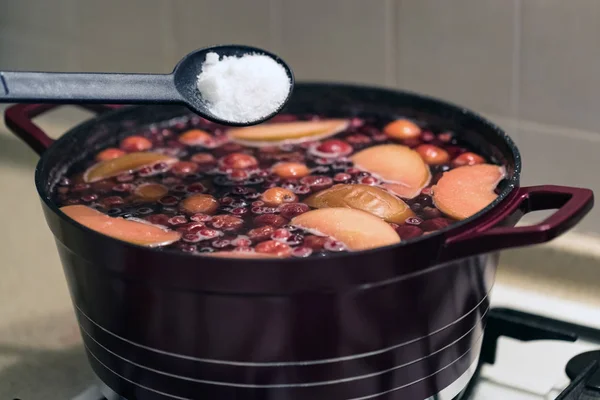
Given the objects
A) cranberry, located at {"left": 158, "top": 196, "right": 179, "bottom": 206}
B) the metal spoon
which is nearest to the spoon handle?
the metal spoon

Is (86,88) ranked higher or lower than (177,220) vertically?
higher

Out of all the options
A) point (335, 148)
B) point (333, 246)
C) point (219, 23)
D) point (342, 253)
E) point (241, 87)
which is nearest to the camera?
point (342, 253)

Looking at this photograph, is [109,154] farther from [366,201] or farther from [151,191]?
[366,201]

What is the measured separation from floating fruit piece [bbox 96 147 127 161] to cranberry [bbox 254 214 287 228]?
0.71ft

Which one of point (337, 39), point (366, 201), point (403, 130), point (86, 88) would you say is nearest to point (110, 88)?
point (86, 88)

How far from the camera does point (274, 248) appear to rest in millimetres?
644

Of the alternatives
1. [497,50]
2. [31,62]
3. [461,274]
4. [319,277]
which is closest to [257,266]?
[319,277]

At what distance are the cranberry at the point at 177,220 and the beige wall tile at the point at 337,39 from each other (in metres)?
0.41

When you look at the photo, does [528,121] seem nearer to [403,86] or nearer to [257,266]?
[403,86]

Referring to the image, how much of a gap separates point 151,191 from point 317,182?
15cm

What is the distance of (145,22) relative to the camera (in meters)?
1.20

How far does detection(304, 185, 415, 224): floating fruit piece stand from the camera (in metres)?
0.71

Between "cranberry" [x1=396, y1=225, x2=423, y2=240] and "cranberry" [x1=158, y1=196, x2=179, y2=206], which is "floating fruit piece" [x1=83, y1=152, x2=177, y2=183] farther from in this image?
"cranberry" [x1=396, y1=225, x2=423, y2=240]

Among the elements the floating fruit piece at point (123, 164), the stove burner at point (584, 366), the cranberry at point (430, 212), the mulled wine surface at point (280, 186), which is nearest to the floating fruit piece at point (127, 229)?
the mulled wine surface at point (280, 186)
